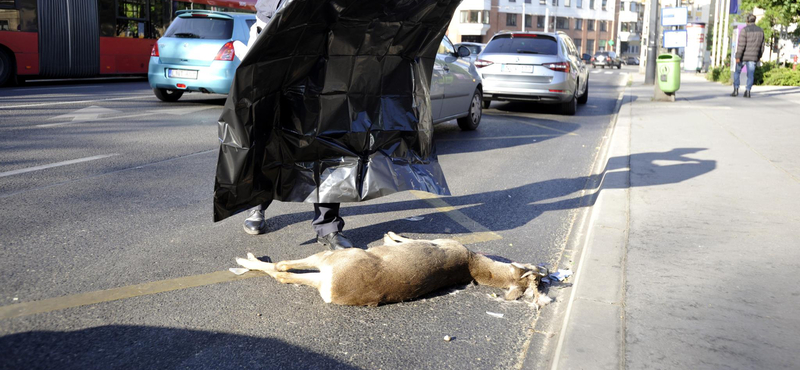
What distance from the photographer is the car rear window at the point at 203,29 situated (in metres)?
12.8

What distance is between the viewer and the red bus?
1684 cm

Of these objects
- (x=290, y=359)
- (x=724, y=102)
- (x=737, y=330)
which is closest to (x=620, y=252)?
(x=737, y=330)

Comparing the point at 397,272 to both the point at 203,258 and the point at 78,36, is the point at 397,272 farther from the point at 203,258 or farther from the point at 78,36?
the point at 78,36

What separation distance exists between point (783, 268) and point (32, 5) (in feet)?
59.2

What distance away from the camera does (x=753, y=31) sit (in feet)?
57.3

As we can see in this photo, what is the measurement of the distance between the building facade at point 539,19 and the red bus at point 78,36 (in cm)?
6690

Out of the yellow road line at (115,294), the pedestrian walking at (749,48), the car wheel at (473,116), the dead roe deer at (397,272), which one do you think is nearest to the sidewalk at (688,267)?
the dead roe deer at (397,272)

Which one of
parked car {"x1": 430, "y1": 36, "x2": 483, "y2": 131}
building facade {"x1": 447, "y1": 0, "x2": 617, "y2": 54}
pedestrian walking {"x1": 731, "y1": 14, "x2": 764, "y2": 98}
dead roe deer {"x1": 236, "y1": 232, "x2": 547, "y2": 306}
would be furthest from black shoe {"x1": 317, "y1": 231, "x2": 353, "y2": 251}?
building facade {"x1": 447, "y1": 0, "x2": 617, "y2": 54}

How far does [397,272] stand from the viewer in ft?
11.3

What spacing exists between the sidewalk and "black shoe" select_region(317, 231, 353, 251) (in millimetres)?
1376

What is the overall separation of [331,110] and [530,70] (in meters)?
9.95

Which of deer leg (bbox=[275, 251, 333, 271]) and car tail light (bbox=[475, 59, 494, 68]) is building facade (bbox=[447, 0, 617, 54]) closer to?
car tail light (bbox=[475, 59, 494, 68])

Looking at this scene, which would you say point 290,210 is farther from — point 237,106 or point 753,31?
point 753,31

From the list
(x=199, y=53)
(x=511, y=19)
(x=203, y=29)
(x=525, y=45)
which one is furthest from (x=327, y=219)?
(x=511, y=19)
